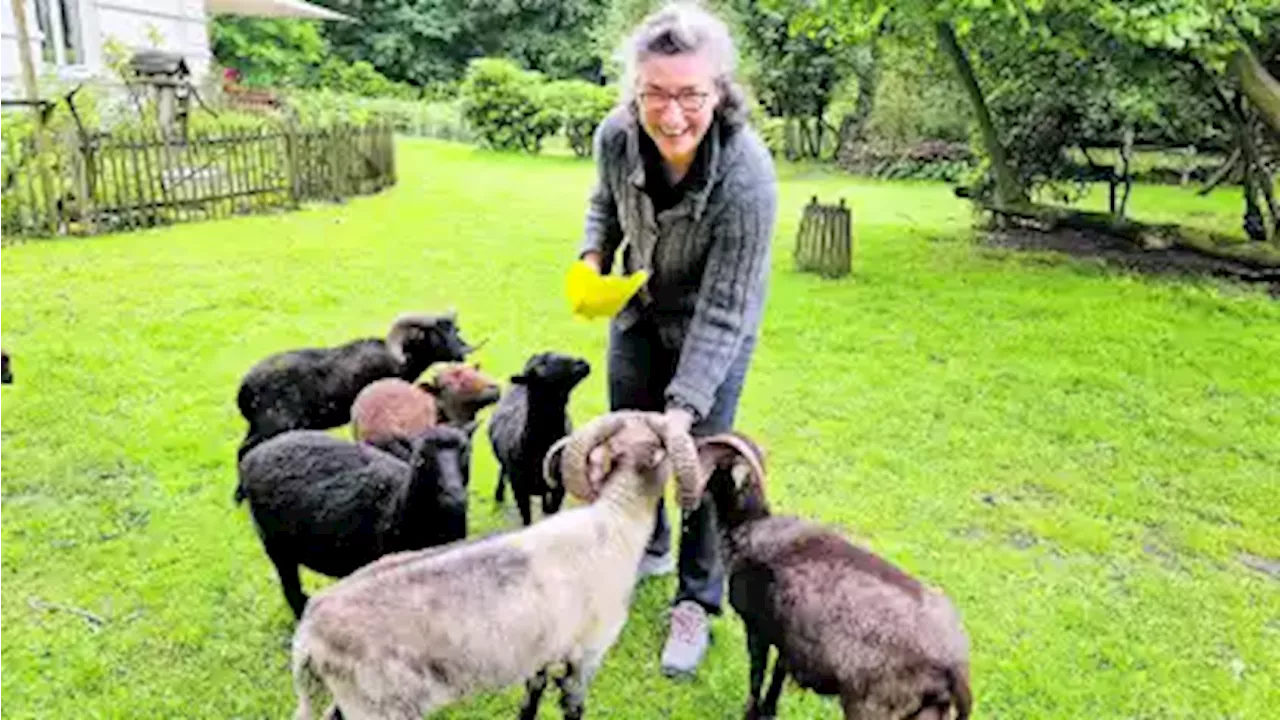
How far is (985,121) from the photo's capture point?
14.0 metres

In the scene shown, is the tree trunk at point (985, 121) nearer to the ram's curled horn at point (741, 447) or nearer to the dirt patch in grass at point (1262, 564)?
the dirt patch in grass at point (1262, 564)

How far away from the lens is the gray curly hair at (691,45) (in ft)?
10.2

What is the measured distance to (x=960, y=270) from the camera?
12.6 m

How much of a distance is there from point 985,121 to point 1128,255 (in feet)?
8.48

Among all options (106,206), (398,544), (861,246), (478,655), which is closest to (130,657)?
(398,544)

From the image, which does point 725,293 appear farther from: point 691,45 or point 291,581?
point 291,581

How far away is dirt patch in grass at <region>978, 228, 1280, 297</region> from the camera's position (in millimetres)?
12172

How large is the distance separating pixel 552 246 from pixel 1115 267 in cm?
704

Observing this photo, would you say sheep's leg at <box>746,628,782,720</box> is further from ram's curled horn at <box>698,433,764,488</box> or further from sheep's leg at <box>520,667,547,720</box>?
sheep's leg at <box>520,667,547,720</box>

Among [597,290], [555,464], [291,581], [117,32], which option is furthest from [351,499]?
[117,32]

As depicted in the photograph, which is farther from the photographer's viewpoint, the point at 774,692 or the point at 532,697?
the point at 774,692

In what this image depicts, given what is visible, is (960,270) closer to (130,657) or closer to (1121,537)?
(1121,537)

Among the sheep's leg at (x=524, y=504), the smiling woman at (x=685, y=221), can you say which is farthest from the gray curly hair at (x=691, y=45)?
the sheep's leg at (x=524, y=504)

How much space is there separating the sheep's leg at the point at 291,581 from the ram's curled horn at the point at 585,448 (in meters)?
1.32
